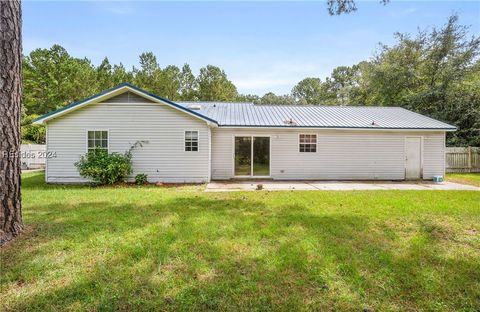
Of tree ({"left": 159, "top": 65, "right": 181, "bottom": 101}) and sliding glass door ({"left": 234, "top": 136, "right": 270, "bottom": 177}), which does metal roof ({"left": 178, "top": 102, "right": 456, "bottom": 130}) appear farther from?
tree ({"left": 159, "top": 65, "right": 181, "bottom": 101})

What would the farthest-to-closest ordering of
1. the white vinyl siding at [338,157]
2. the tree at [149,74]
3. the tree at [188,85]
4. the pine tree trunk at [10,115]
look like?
1. the tree at [188,85]
2. the tree at [149,74]
3. the white vinyl siding at [338,157]
4. the pine tree trunk at [10,115]

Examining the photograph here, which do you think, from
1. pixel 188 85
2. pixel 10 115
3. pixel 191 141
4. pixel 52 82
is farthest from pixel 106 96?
pixel 52 82

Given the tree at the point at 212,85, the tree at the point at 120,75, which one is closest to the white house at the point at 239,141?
the tree at the point at 212,85

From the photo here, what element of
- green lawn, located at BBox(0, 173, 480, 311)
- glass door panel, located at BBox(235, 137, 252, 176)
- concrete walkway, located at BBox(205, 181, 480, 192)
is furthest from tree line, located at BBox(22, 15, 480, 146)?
green lawn, located at BBox(0, 173, 480, 311)

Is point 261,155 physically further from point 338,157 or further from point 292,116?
point 338,157

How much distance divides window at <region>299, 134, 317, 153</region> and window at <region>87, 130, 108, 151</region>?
864 cm

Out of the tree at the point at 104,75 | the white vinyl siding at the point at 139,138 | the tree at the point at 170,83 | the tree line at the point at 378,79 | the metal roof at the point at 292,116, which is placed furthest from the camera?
the tree at the point at 104,75

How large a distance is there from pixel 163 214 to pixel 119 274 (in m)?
2.78

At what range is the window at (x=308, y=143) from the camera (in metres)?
12.7

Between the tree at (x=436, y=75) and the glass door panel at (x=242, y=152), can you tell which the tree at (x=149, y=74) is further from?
the tree at (x=436, y=75)

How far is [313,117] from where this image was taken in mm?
13758

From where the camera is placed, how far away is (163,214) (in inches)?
234

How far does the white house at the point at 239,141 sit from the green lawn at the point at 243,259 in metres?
5.01

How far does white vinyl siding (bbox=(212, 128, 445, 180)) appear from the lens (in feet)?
41.2
